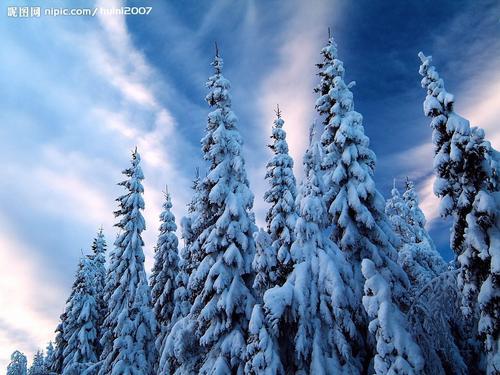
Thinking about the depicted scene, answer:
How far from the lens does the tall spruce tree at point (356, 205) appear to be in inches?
587

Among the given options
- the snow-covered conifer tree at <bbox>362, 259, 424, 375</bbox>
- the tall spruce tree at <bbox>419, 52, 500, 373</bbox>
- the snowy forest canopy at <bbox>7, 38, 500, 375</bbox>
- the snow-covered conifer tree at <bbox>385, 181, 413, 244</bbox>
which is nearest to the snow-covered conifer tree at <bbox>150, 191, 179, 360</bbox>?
the snowy forest canopy at <bbox>7, 38, 500, 375</bbox>

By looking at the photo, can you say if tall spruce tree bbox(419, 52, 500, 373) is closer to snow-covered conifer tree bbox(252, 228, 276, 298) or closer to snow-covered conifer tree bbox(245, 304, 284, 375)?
snow-covered conifer tree bbox(245, 304, 284, 375)

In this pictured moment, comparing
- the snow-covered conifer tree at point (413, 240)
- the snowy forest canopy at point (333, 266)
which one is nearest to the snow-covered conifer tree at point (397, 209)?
the snow-covered conifer tree at point (413, 240)

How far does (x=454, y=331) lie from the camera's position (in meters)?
15.9

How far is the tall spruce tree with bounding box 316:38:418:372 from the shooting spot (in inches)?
587

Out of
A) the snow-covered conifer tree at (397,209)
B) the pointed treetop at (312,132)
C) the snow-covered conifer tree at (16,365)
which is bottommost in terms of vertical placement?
the snow-covered conifer tree at (16,365)

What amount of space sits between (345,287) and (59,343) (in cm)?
3425

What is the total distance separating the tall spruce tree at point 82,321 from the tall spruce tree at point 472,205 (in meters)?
34.5

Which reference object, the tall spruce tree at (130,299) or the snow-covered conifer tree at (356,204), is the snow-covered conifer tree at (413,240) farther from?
the tall spruce tree at (130,299)

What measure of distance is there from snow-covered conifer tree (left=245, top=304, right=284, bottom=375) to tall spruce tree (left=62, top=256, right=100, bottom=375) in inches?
1076

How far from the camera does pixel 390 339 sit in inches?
381

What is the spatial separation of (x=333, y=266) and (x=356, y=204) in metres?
3.21

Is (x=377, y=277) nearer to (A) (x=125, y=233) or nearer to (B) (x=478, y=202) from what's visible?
(B) (x=478, y=202)

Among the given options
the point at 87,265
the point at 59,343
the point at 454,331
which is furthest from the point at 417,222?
the point at 59,343
